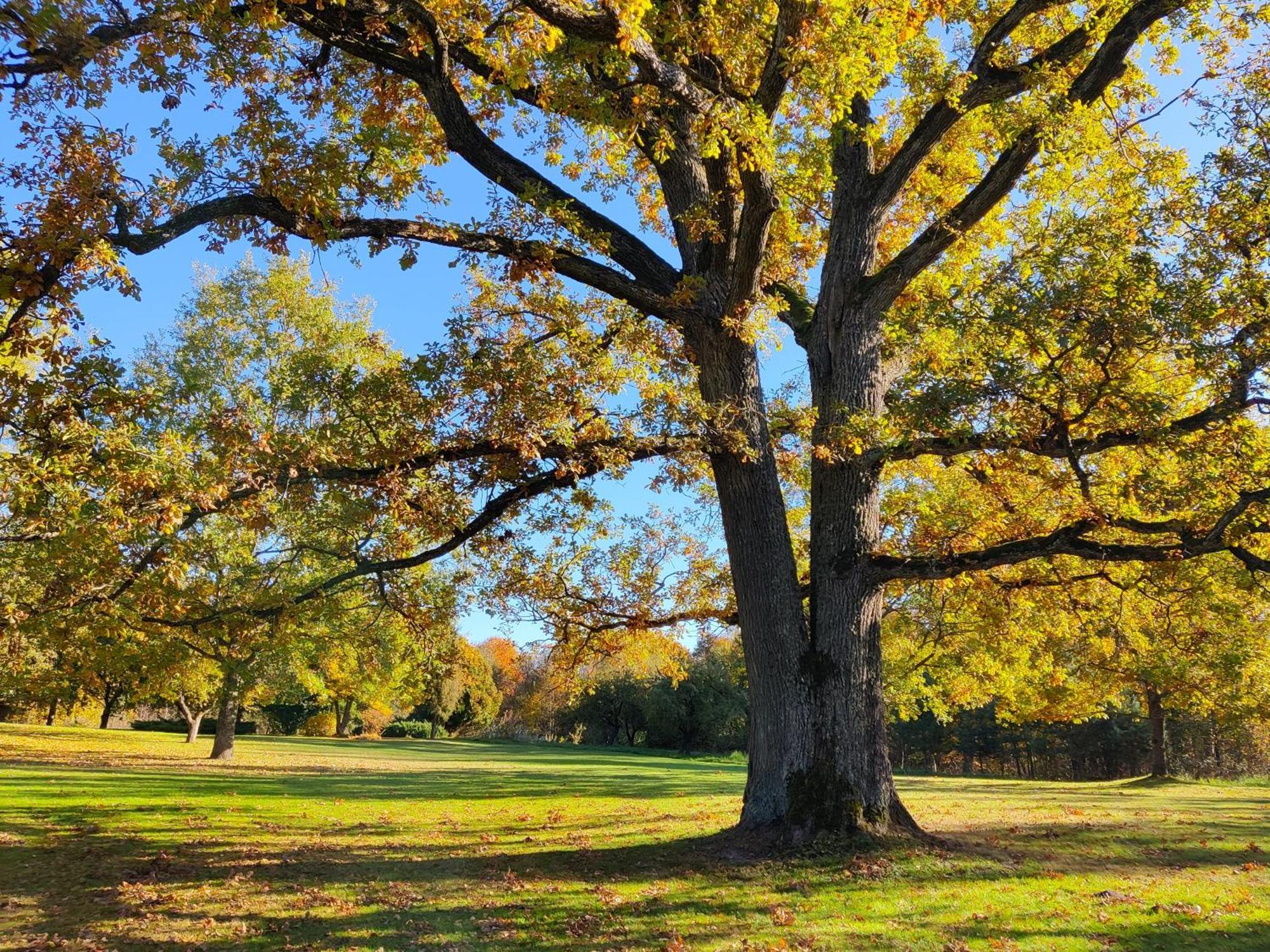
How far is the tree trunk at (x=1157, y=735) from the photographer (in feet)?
77.0

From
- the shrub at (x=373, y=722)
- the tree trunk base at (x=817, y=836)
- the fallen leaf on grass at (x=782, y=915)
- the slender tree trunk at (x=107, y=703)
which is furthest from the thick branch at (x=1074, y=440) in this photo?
the shrub at (x=373, y=722)

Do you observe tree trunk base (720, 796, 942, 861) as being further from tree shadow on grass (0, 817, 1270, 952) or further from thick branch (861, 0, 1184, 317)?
thick branch (861, 0, 1184, 317)

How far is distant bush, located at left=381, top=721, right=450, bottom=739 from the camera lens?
176 ft

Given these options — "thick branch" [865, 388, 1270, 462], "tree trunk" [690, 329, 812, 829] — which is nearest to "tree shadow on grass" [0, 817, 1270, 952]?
"tree trunk" [690, 329, 812, 829]

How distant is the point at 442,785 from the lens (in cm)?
1823

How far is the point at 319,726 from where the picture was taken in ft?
166

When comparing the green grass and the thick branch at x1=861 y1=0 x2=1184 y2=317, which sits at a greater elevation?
the thick branch at x1=861 y1=0 x2=1184 y2=317

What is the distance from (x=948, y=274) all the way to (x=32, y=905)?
43.3ft

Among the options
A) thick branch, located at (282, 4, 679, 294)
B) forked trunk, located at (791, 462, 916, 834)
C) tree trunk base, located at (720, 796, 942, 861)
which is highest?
thick branch, located at (282, 4, 679, 294)

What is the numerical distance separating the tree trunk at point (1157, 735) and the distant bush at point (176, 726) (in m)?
45.8

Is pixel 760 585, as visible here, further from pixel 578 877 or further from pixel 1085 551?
pixel 578 877

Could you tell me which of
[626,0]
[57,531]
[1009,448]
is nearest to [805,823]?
[1009,448]

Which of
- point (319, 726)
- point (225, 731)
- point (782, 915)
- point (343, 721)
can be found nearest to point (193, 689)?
point (225, 731)

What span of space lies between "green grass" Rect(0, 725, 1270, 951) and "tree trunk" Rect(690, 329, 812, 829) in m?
1.02
